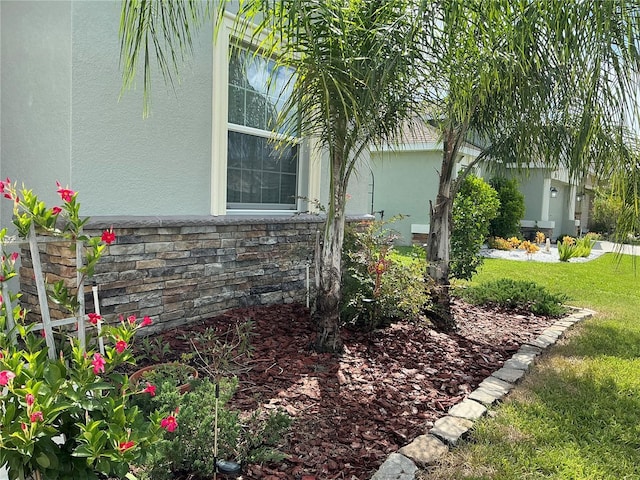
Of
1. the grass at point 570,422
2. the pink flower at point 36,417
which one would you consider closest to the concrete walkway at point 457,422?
the grass at point 570,422

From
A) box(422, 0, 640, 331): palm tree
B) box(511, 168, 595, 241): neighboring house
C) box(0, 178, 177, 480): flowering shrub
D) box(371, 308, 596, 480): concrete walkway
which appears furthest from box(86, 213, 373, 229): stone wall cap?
box(511, 168, 595, 241): neighboring house

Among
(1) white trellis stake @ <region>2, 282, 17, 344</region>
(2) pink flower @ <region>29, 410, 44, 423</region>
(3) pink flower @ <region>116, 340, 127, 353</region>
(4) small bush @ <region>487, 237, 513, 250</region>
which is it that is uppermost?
(1) white trellis stake @ <region>2, 282, 17, 344</region>

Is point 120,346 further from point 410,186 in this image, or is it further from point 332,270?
point 410,186

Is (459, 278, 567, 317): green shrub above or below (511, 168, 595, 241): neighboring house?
below

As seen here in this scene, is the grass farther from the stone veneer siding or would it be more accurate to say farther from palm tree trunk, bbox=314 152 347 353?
the stone veneer siding

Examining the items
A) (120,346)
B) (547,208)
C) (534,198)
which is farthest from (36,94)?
(534,198)

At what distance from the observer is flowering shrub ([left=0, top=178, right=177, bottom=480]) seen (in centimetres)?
160

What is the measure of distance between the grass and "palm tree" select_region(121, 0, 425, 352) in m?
1.57

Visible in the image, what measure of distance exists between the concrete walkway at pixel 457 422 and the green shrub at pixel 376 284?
1.01 meters

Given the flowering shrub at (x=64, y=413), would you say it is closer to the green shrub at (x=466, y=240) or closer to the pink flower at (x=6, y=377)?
the pink flower at (x=6, y=377)

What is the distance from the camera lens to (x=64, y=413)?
1.77m

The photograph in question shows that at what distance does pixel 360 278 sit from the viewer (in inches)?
182

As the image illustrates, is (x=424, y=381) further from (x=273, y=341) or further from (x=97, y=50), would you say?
(x=97, y=50)

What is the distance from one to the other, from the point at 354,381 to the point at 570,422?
1510 mm
